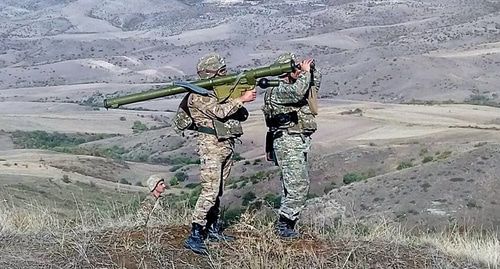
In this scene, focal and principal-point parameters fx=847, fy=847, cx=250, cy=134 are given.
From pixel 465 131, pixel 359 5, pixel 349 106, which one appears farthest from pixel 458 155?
pixel 359 5

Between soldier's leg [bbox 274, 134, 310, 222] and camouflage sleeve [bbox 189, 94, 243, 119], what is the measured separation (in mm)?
846

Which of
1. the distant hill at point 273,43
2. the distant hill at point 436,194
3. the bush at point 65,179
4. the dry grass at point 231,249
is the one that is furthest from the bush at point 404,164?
the distant hill at point 273,43

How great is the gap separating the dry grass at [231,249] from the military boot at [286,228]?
0.32ft

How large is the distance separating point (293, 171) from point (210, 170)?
845mm

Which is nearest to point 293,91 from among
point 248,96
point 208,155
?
point 248,96

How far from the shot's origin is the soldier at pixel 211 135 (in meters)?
6.79

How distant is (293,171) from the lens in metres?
7.34

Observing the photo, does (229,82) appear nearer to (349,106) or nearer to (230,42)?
(349,106)

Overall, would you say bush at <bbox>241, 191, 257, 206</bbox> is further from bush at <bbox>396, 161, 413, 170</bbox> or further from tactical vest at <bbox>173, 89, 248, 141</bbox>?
tactical vest at <bbox>173, 89, 248, 141</bbox>

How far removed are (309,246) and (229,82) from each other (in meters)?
1.49

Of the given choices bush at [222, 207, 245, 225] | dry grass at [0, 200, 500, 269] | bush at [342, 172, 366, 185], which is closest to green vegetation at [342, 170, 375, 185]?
bush at [342, 172, 366, 185]

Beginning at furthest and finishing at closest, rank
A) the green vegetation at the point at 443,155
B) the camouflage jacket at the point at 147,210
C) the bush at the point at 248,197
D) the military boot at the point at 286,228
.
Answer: the green vegetation at the point at 443,155
the bush at the point at 248,197
the camouflage jacket at the point at 147,210
the military boot at the point at 286,228

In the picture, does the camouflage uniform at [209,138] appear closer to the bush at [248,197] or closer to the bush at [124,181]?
the bush at [248,197]

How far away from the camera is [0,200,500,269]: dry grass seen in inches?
254
